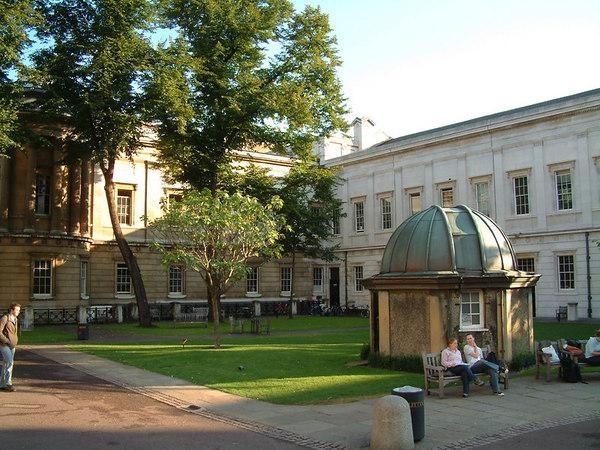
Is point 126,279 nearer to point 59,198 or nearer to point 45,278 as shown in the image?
point 45,278

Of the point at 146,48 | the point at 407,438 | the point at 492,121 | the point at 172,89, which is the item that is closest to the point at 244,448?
the point at 407,438

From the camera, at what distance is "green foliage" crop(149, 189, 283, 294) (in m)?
20.8

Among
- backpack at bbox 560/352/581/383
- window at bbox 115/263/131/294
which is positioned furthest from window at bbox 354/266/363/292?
backpack at bbox 560/352/581/383

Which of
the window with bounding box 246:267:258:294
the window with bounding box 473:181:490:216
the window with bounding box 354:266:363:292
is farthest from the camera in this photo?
the window with bounding box 354:266:363:292

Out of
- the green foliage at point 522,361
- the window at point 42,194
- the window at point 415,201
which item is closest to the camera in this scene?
the green foliage at point 522,361

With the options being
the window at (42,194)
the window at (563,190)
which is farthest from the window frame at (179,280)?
the window at (563,190)

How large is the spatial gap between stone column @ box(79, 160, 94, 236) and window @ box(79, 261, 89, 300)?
2.13 metres

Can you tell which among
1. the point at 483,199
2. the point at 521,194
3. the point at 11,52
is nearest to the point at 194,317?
the point at 11,52

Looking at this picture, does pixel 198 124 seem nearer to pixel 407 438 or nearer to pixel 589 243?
pixel 589 243

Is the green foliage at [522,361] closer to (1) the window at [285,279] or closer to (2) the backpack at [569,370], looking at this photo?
(2) the backpack at [569,370]

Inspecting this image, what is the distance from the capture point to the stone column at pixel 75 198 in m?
40.4

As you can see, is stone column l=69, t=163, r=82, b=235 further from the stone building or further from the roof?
the roof

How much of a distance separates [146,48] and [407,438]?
2689 centimetres

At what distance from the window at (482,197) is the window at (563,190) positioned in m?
5.17
